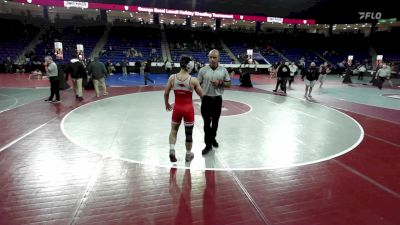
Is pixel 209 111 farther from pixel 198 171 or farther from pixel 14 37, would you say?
pixel 14 37

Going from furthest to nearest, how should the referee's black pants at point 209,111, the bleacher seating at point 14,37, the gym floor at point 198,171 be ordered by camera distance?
the bleacher seating at point 14,37 → the referee's black pants at point 209,111 → the gym floor at point 198,171

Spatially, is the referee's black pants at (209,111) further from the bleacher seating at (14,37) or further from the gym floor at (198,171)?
the bleacher seating at (14,37)

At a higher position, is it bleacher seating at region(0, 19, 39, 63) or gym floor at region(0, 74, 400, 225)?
bleacher seating at region(0, 19, 39, 63)

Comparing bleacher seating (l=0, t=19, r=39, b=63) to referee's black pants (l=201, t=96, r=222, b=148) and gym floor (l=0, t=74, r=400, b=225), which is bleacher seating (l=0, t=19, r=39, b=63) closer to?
gym floor (l=0, t=74, r=400, b=225)

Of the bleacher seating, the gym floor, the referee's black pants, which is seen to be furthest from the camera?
the bleacher seating

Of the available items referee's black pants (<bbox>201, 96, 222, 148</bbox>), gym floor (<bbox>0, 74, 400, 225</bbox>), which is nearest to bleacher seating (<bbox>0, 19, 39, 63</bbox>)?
gym floor (<bbox>0, 74, 400, 225</bbox>)

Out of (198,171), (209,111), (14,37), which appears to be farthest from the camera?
(14,37)

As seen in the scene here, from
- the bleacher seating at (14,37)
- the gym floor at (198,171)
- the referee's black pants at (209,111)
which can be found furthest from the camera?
the bleacher seating at (14,37)

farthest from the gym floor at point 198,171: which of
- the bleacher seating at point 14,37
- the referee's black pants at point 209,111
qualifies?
the bleacher seating at point 14,37

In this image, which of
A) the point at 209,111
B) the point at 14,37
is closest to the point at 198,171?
the point at 209,111

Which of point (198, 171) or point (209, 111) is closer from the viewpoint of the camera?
point (198, 171)

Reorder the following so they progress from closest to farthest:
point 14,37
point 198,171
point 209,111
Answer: point 198,171 < point 209,111 < point 14,37

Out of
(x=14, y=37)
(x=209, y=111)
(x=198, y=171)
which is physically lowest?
(x=198, y=171)

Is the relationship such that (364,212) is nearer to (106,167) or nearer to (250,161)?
(250,161)
